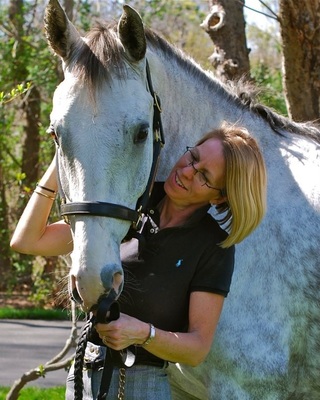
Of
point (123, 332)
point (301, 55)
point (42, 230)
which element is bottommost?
point (42, 230)

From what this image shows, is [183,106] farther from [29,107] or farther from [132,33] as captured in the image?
[29,107]

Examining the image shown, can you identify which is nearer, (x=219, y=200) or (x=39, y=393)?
(x=219, y=200)

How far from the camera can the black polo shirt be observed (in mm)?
2934

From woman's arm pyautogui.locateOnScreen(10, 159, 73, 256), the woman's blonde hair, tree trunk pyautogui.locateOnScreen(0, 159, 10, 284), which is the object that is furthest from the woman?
tree trunk pyautogui.locateOnScreen(0, 159, 10, 284)

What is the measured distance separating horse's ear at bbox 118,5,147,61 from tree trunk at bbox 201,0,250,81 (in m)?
3.01

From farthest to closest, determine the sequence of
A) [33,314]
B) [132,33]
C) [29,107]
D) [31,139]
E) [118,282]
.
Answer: [31,139] → [29,107] → [33,314] → [132,33] → [118,282]

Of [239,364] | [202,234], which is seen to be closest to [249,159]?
[202,234]

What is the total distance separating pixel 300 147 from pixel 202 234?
1.22 metres

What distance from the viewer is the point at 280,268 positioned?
12.0ft

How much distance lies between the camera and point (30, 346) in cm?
1027

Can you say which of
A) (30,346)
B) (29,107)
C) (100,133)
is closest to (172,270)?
(100,133)

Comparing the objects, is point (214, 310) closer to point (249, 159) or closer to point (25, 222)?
point (249, 159)

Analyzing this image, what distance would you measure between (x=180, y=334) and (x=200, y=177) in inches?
23.9

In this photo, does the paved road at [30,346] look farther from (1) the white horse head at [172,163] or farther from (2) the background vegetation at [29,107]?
(1) the white horse head at [172,163]
